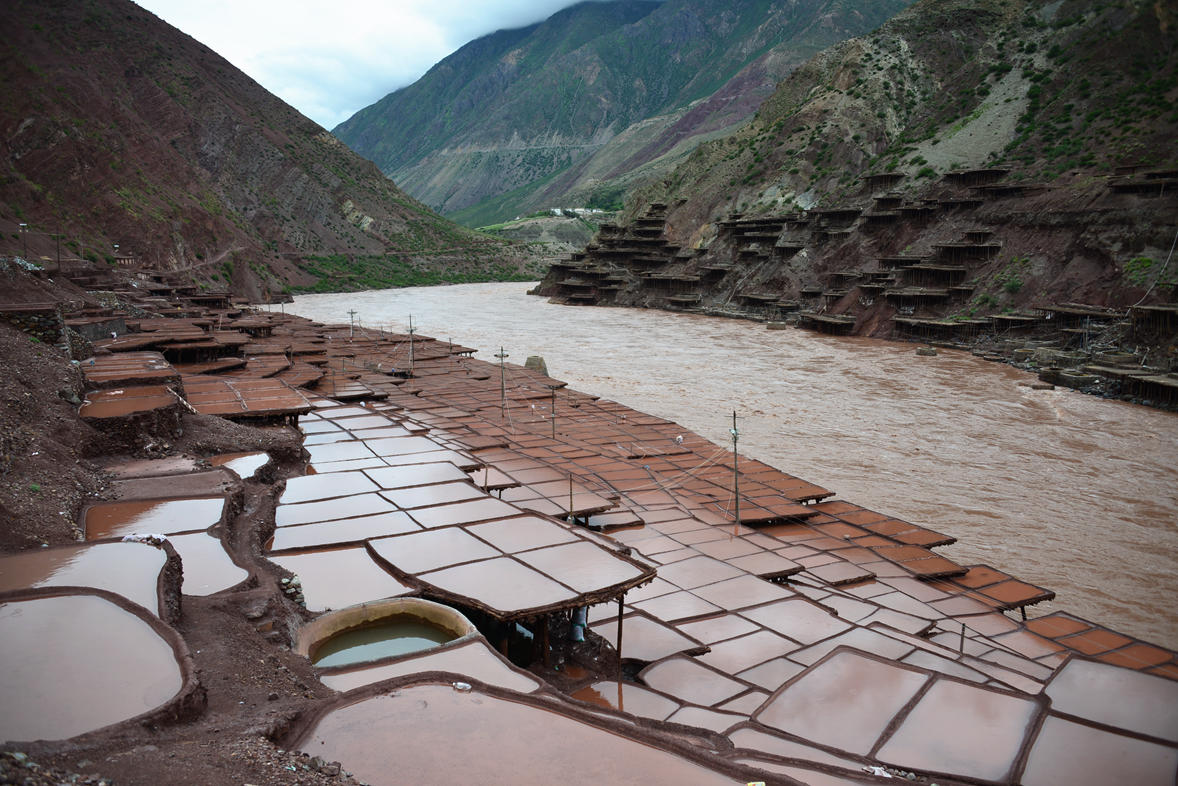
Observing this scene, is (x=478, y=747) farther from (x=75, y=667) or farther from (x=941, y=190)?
(x=941, y=190)

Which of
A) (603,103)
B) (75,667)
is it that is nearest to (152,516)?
(75,667)

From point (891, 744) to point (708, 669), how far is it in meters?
1.44

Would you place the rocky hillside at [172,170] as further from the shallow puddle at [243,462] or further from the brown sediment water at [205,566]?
the brown sediment water at [205,566]

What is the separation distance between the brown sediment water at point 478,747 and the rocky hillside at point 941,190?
23896mm

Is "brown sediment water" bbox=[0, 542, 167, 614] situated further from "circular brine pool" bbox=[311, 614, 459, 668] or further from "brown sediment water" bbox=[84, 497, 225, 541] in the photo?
"circular brine pool" bbox=[311, 614, 459, 668]

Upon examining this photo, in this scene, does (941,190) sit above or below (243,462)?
above

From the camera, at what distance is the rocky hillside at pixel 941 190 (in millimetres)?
27469

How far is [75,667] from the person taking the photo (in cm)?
279

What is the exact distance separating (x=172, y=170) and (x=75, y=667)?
1962 inches

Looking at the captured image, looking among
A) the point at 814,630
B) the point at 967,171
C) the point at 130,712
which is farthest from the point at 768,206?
the point at 130,712

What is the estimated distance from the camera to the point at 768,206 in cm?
4712

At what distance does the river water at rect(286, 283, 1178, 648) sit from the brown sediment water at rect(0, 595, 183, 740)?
27.0 feet

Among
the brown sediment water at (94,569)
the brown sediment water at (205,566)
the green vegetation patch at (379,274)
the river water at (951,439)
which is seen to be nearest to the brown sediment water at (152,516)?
the brown sediment water at (205,566)

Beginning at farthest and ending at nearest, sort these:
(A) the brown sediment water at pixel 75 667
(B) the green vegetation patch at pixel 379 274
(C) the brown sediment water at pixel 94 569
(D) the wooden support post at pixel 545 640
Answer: (B) the green vegetation patch at pixel 379 274
(D) the wooden support post at pixel 545 640
(C) the brown sediment water at pixel 94 569
(A) the brown sediment water at pixel 75 667
